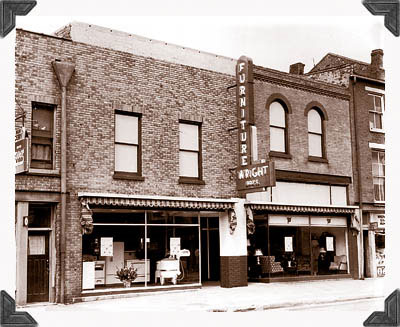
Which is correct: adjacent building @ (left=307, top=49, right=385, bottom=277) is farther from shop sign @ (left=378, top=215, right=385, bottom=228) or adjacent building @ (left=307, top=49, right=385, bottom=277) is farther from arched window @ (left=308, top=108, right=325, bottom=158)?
arched window @ (left=308, top=108, right=325, bottom=158)

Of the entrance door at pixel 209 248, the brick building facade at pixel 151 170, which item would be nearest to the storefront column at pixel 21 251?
the brick building facade at pixel 151 170

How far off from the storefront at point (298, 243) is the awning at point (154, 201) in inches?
68.8

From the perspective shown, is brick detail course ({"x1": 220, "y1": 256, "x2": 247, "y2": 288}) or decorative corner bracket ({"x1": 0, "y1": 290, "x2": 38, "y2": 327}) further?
brick detail course ({"x1": 220, "y1": 256, "x2": 247, "y2": 288})

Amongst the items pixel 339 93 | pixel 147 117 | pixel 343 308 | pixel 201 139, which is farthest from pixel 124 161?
pixel 339 93

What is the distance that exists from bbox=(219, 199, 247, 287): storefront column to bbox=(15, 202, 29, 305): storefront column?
7603 millimetres

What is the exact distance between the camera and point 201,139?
21469 millimetres

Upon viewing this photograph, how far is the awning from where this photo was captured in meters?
18.2

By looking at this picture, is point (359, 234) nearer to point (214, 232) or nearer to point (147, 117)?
point (214, 232)

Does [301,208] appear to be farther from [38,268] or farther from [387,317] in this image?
[387,317]

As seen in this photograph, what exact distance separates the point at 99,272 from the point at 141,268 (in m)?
1.56

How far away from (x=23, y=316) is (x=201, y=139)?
11.5 metres

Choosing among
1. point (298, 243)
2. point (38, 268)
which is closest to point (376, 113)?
point (298, 243)

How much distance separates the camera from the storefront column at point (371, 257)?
26094 mm

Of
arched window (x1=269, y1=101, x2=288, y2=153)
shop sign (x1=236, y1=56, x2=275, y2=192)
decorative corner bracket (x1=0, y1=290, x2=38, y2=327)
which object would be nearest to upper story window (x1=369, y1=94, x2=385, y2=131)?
arched window (x1=269, y1=101, x2=288, y2=153)
